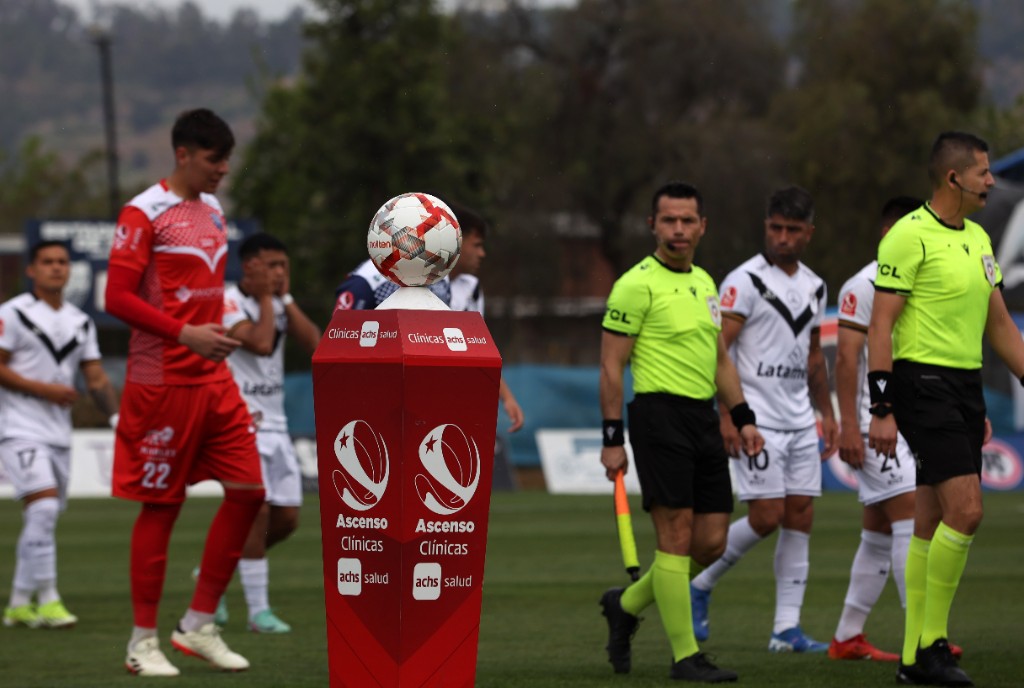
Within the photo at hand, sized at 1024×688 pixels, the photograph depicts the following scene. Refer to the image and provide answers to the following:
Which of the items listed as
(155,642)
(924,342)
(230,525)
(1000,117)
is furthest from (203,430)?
(1000,117)

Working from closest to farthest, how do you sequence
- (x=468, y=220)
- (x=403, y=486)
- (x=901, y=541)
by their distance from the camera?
1. (x=403, y=486)
2. (x=468, y=220)
3. (x=901, y=541)

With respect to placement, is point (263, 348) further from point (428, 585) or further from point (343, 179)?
point (343, 179)

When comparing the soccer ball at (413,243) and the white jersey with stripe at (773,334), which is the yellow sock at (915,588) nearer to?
the white jersey with stripe at (773,334)

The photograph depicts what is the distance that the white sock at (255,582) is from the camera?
998 cm

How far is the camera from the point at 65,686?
7.33 metres

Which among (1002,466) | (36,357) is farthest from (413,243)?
(1002,466)

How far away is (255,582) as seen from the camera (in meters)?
9.98

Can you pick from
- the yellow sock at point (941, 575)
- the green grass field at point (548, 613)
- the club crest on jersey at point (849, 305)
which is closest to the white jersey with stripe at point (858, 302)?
the club crest on jersey at point (849, 305)

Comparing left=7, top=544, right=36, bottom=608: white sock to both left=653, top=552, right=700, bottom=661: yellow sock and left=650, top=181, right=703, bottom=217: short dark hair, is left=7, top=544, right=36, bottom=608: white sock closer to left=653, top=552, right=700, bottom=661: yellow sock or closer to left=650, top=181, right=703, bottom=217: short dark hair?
left=653, top=552, right=700, bottom=661: yellow sock

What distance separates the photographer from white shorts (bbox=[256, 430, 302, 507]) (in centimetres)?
1028

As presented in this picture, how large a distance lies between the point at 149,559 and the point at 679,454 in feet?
A: 8.25

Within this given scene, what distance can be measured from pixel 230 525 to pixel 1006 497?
48.9 ft

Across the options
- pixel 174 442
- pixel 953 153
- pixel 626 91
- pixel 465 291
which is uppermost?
pixel 626 91

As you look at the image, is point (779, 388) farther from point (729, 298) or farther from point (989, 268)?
point (989, 268)
